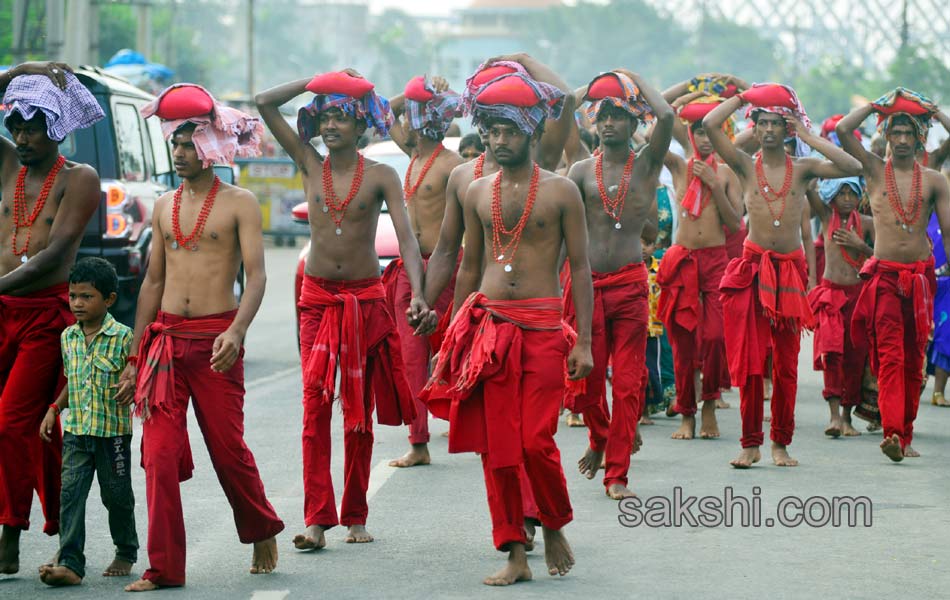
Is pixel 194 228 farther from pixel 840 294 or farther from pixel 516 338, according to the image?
pixel 840 294

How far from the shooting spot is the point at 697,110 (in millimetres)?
12133

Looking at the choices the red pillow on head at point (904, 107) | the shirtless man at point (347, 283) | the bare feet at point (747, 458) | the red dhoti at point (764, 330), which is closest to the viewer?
the shirtless man at point (347, 283)

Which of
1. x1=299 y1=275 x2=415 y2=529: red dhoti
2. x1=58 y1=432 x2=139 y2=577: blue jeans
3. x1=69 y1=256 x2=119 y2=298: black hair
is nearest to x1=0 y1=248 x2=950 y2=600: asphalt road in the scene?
x1=58 y1=432 x2=139 y2=577: blue jeans

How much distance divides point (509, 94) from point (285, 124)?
152 cm

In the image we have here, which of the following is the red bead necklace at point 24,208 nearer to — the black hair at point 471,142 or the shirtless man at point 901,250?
the black hair at point 471,142

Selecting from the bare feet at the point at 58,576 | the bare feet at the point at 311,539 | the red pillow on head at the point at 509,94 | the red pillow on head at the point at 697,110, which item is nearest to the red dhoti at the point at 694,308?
the red pillow on head at the point at 697,110

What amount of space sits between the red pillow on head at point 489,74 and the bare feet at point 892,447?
12.8 feet

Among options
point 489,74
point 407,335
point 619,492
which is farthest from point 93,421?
point 407,335

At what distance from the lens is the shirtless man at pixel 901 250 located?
10.7 m

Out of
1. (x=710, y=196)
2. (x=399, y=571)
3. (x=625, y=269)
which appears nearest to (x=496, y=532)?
(x=399, y=571)

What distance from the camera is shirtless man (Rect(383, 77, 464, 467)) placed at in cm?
1054

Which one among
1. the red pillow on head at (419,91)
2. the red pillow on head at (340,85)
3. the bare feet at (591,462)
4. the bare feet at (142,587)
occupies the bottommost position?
the bare feet at (142,587)

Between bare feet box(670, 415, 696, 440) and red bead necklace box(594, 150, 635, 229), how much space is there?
107 inches

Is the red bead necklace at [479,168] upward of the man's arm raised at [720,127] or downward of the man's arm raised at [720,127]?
downward
